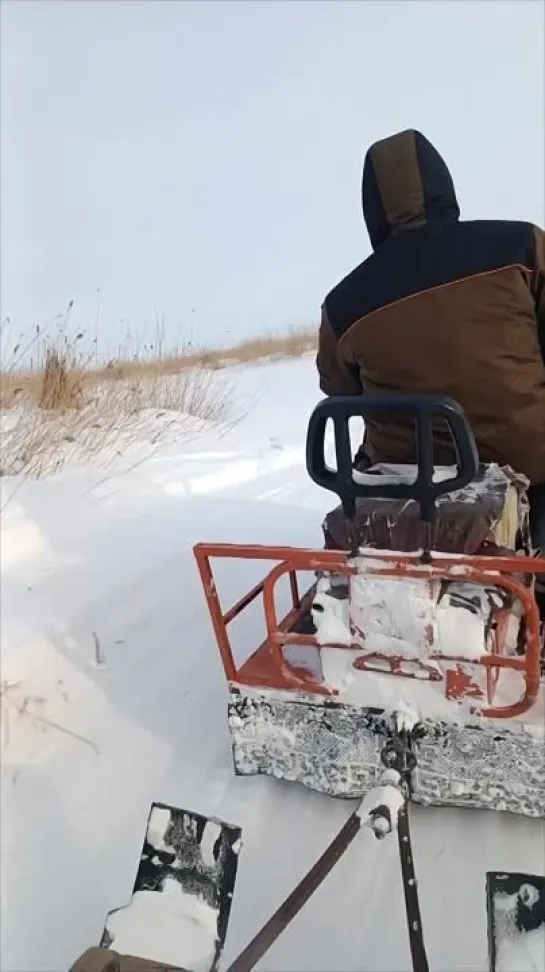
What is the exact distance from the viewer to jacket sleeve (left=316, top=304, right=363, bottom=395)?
3.08 meters

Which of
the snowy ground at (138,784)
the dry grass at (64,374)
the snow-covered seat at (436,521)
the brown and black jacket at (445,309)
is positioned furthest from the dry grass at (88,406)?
the snow-covered seat at (436,521)

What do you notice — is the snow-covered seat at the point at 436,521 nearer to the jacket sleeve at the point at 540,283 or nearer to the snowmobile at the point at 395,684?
the snowmobile at the point at 395,684

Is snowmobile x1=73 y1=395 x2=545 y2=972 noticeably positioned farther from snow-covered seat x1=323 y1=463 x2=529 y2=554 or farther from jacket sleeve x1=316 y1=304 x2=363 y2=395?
jacket sleeve x1=316 y1=304 x2=363 y2=395

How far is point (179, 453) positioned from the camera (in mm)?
6668

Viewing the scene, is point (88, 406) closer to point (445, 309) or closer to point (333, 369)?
point (333, 369)

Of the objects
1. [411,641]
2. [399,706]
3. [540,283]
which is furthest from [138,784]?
[540,283]

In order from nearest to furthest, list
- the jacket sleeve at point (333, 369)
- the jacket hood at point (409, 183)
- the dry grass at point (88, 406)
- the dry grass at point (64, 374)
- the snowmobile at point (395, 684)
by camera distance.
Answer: the snowmobile at point (395, 684)
the jacket hood at point (409, 183)
the jacket sleeve at point (333, 369)
the dry grass at point (88, 406)
the dry grass at point (64, 374)

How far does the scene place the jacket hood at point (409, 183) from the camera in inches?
109

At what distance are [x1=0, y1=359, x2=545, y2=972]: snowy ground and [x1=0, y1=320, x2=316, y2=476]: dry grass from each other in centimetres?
70

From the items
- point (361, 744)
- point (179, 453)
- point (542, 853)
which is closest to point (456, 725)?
point (361, 744)

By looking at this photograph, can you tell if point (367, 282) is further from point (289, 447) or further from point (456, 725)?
point (289, 447)

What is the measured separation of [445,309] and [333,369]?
66cm

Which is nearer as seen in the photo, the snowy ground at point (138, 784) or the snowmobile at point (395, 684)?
the snowmobile at point (395, 684)

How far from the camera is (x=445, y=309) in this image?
2.61 m
